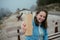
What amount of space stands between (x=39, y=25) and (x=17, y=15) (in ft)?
0.73

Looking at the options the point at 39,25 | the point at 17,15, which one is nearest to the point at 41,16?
the point at 39,25

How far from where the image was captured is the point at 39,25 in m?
1.38

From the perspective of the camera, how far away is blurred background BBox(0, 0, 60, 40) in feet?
4.50

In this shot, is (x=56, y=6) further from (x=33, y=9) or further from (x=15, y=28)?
(x=15, y=28)

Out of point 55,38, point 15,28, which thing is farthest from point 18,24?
point 55,38

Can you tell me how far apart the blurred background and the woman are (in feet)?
0.15

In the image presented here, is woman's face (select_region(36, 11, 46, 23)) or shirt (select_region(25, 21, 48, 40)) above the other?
woman's face (select_region(36, 11, 46, 23))

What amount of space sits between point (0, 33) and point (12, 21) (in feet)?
0.50

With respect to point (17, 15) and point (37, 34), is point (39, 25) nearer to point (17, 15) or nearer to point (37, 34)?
point (37, 34)

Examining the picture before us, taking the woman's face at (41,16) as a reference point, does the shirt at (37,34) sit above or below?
below

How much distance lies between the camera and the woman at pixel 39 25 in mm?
1358

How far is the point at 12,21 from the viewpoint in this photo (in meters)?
1.38

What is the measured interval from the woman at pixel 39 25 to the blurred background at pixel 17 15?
0.05 meters

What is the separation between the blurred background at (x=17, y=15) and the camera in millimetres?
1370
